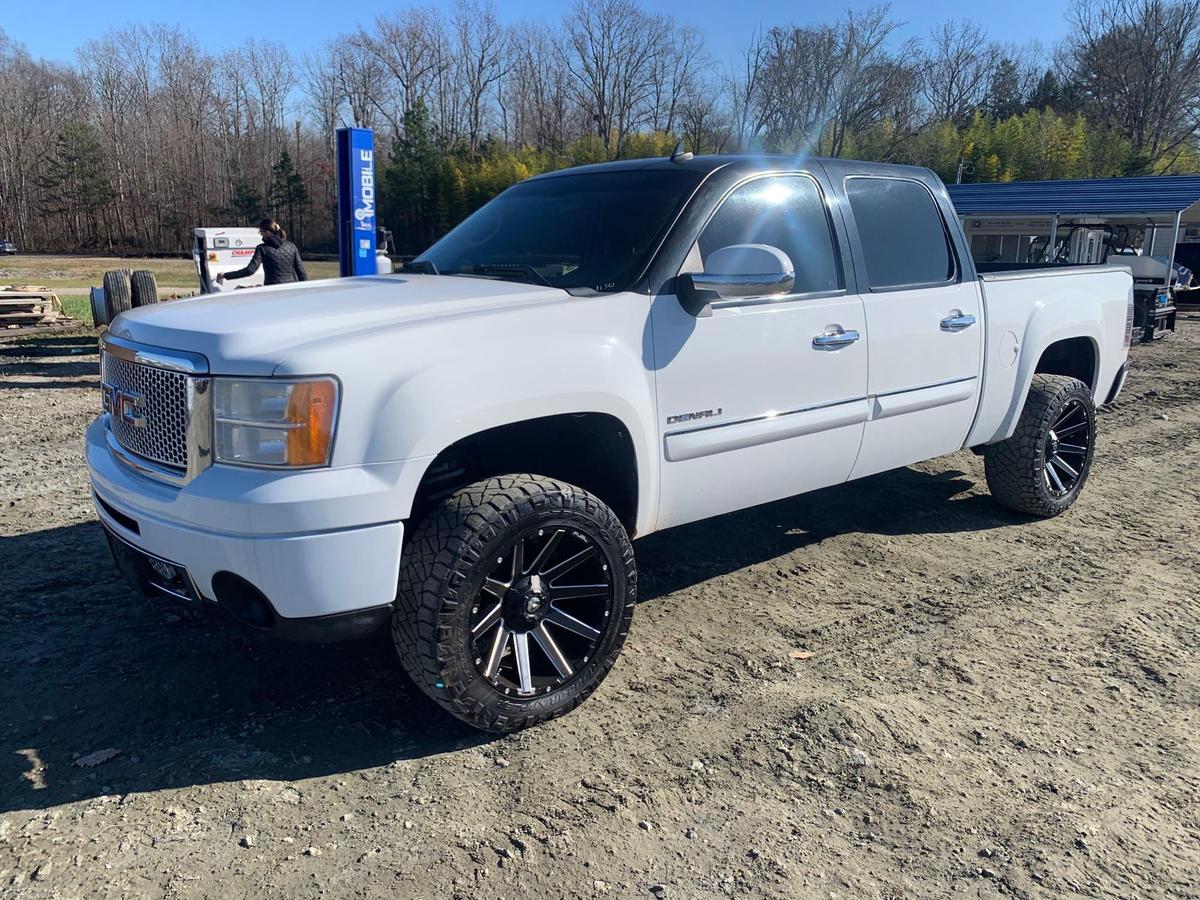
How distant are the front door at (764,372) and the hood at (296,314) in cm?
59

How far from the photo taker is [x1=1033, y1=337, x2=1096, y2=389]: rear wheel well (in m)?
5.89

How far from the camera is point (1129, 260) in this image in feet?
54.8

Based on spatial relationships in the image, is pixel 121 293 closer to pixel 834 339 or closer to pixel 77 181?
pixel 834 339

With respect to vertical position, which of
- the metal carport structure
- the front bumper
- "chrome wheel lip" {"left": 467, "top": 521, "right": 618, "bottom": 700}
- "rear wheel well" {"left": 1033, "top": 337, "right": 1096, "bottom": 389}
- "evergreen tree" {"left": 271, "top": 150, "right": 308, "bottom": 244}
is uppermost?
"evergreen tree" {"left": 271, "top": 150, "right": 308, "bottom": 244}

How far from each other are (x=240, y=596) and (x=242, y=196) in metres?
68.7

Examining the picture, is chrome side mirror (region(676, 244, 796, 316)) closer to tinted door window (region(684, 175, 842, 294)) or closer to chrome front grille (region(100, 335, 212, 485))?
tinted door window (region(684, 175, 842, 294))

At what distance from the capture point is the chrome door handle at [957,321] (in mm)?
4566

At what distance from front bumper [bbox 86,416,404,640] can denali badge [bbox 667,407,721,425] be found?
115cm

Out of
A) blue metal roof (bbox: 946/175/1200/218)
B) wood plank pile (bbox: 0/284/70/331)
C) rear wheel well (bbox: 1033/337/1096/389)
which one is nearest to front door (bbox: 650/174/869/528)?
rear wheel well (bbox: 1033/337/1096/389)

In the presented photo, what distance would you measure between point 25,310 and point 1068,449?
15757 mm

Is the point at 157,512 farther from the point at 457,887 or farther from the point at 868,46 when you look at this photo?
the point at 868,46

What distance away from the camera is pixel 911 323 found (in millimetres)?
4379

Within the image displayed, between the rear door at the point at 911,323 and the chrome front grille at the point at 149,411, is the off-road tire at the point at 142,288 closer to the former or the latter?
the chrome front grille at the point at 149,411

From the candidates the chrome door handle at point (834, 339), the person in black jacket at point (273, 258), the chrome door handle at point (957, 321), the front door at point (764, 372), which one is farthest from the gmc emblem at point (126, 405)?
the person in black jacket at point (273, 258)
